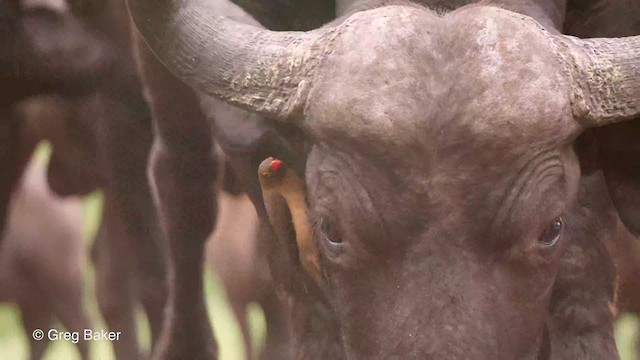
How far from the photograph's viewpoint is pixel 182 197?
1.70 m

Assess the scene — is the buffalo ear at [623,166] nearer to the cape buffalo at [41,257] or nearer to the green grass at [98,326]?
the green grass at [98,326]

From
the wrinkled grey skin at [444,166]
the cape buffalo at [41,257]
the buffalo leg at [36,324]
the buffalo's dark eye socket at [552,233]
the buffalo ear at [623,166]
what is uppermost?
the wrinkled grey skin at [444,166]

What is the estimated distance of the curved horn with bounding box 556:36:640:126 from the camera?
93 cm

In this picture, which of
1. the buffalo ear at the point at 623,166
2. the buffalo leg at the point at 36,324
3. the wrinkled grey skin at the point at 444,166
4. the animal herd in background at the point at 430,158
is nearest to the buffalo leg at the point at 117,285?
the buffalo leg at the point at 36,324

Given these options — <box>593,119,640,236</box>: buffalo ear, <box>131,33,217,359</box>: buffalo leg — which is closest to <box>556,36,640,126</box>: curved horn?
<box>593,119,640,236</box>: buffalo ear

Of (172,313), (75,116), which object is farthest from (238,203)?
(75,116)

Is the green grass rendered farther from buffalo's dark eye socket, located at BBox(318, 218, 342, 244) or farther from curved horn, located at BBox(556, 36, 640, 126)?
curved horn, located at BBox(556, 36, 640, 126)

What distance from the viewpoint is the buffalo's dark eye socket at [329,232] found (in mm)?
989

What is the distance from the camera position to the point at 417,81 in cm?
89

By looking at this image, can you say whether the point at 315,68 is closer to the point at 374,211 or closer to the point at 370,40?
the point at 370,40

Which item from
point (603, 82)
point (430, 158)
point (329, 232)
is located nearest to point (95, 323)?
point (329, 232)

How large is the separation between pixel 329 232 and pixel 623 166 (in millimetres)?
586

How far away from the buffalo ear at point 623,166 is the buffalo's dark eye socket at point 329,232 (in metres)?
0.48

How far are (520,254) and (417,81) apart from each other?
0.25 m
